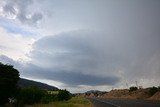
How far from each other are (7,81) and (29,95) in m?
9.98

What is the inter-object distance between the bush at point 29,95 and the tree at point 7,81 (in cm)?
362

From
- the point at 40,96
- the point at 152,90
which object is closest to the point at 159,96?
the point at 152,90

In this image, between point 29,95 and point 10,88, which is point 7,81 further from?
point 29,95

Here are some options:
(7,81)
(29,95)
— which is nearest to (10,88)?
(7,81)

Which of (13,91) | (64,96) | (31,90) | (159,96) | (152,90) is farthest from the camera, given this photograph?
(152,90)

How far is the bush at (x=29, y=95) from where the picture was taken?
46156 mm

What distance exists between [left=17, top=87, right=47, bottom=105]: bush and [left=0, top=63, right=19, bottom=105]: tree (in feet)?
11.9

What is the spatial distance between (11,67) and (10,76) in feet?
5.72

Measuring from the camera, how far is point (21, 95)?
46.4 meters

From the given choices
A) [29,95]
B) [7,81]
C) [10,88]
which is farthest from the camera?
[29,95]

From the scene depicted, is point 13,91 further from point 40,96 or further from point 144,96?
point 144,96

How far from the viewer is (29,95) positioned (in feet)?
161

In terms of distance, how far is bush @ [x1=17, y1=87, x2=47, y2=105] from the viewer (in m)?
46.2

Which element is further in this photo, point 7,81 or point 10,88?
point 10,88
